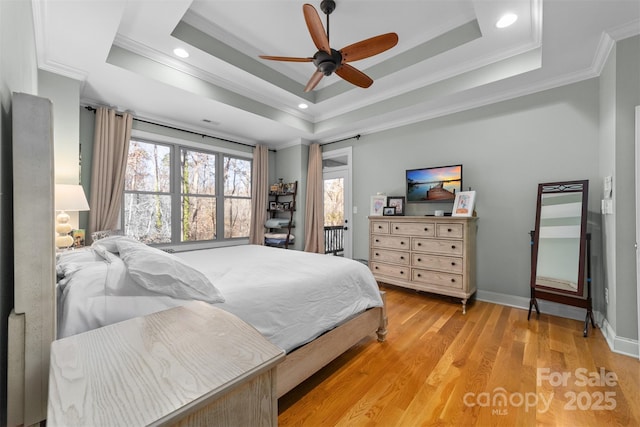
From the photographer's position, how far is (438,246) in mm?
3193

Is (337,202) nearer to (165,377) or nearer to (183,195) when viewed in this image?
(183,195)

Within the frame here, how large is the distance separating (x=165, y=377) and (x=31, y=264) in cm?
A: 59

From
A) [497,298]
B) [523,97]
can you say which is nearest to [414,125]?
[523,97]

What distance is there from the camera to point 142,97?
316 centimetres

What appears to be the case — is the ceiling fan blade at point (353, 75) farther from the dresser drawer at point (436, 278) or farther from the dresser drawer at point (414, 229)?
the dresser drawer at point (436, 278)

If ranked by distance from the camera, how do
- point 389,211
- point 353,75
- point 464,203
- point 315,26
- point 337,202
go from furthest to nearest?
point 337,202 → point 389,211 → point 464,203 → point 353,75 → point 315,26

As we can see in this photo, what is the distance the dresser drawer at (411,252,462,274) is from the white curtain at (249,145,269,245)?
278cm

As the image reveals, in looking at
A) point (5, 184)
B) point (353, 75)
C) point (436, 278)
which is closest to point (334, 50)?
point (353, 75)

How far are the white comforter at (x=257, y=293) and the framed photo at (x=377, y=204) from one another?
6.12 feet

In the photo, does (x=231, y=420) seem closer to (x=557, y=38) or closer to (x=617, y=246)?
(x=617, y=246)

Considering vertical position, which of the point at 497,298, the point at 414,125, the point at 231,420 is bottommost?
the point at 497,298

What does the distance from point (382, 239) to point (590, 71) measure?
273 cm

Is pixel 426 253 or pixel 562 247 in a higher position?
pixel 562 247

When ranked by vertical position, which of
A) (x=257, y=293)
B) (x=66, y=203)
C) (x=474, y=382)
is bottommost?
(x=474, y=382)
